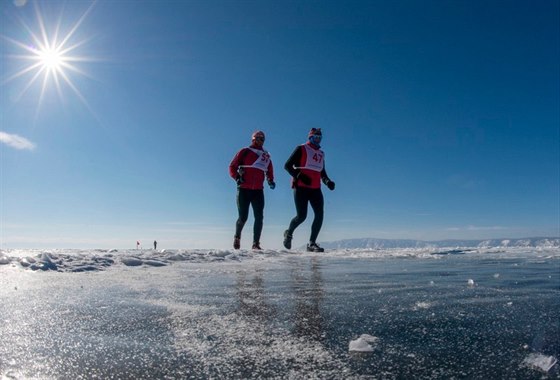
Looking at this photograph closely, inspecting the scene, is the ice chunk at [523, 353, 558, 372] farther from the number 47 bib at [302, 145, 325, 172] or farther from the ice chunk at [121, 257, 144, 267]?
the number 47 bib at [302, 145, 325, 172]

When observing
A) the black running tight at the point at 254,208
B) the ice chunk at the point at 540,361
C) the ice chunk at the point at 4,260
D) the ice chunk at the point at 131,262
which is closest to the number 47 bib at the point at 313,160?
the black running tight at the point at 254,208

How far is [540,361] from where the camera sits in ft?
3.19

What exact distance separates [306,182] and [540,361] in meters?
7.06

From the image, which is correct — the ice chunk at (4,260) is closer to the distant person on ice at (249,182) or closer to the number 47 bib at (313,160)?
the distant person on ice at (249,182)

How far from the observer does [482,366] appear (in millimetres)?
967

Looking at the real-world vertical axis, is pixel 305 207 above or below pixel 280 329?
above

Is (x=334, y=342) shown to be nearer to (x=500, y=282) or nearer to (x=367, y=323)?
(x=367, y=323)

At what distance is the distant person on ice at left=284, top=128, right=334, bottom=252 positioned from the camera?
7961 mm

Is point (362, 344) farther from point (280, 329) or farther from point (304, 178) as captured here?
point (304, 178)

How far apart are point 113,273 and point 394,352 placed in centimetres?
298

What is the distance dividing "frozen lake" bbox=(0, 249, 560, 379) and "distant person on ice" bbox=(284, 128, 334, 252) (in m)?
5.33

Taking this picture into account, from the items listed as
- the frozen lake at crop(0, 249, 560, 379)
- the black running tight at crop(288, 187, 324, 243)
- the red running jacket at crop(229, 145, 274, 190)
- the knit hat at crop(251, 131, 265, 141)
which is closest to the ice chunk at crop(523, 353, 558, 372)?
the frozen lake at crop(0, 249, 560, 379)

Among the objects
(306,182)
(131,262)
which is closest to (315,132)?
(306,182)

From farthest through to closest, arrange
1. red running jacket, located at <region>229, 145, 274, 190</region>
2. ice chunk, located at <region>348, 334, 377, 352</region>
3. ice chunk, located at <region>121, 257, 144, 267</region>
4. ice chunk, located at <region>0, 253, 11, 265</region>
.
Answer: red running jacket, located at <region>229, 145, 274, 190</region> < ice chunk, located at <region>121, 257, 144, 267</region> < ice chunk, located at <region>0, 253, 11, 265</region> < ice chunk, located at <region>348, 334, 377, 352</region>
